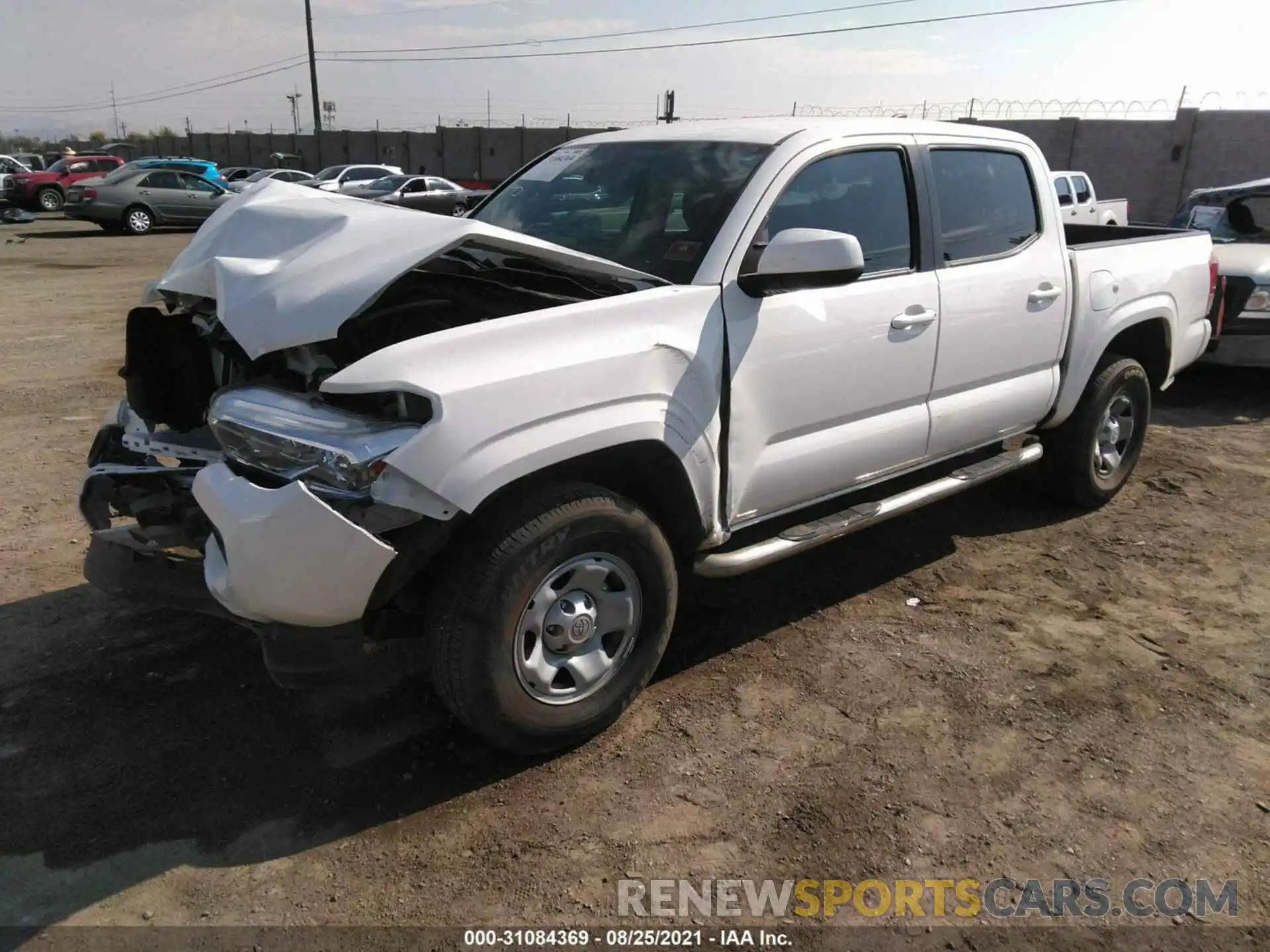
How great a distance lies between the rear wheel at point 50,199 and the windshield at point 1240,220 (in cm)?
2957

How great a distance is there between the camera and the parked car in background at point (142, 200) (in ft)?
73.8

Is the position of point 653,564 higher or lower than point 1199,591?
higher

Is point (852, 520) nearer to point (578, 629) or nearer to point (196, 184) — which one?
point (578, 629)

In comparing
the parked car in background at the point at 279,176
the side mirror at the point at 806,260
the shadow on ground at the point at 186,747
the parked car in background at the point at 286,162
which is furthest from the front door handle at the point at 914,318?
the parked car in background at the point at 286,162

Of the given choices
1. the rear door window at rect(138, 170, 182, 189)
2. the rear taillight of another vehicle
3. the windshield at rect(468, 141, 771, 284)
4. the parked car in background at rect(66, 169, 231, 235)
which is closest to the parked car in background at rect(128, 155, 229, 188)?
the rear door window at rect(138, 170, 182, 189)

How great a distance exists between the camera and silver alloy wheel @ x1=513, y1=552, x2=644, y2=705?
9.80 feet

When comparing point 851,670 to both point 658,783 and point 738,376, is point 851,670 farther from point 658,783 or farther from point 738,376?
point 738,376

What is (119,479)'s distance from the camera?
132 inches

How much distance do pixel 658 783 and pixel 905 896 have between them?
0.82 metres

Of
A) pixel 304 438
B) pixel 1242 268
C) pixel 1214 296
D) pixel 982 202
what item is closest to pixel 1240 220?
pixel 1242 268

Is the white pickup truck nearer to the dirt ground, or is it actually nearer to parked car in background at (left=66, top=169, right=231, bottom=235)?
the dirt ground

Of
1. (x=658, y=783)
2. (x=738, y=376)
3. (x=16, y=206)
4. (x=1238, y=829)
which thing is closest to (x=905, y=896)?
(x=658, y=783)

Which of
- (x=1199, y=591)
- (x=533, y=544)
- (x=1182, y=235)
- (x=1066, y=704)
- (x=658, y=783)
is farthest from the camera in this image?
(x=1182, y=235)

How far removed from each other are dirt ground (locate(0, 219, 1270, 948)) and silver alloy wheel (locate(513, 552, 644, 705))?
0.94 feet
